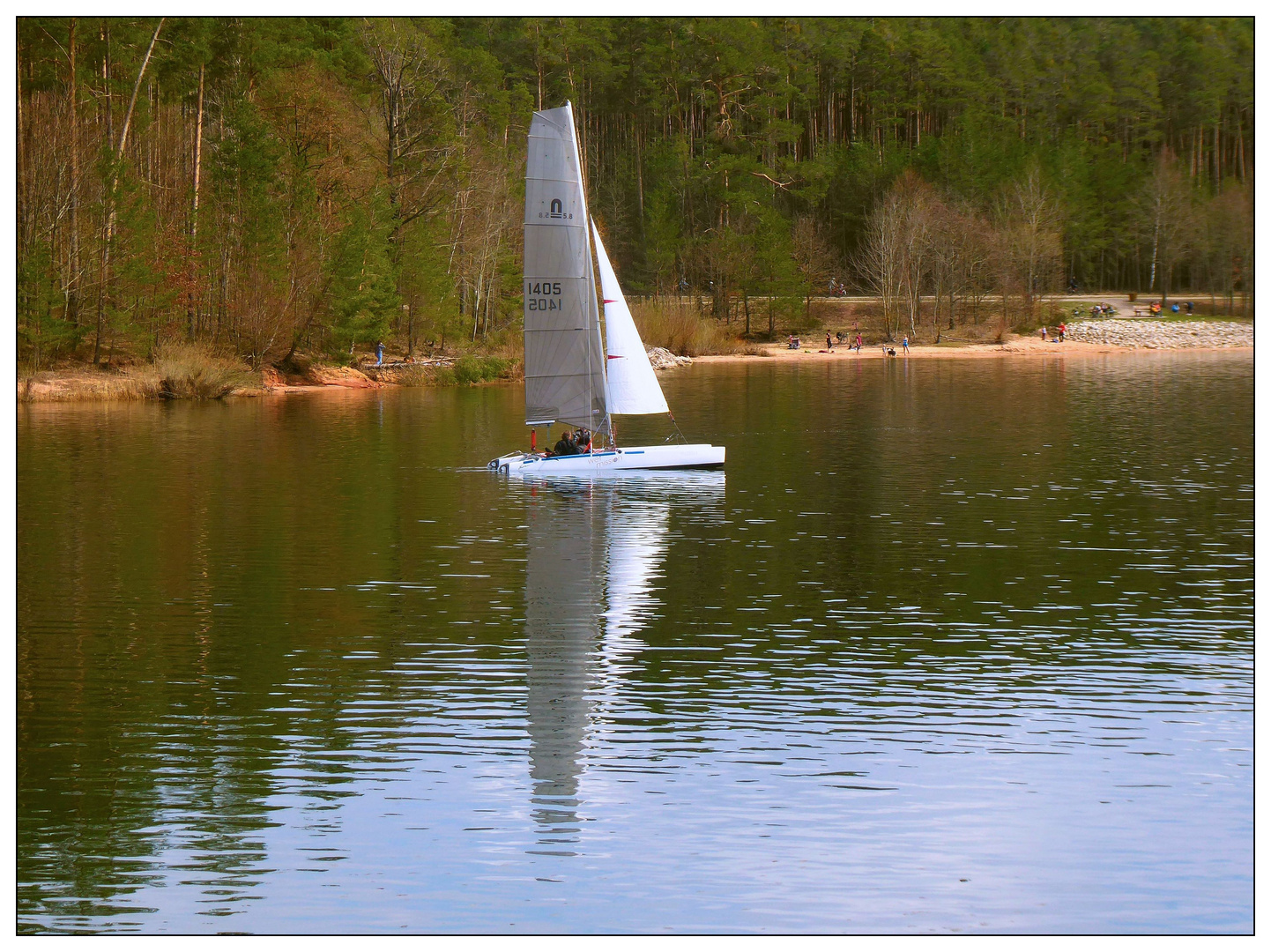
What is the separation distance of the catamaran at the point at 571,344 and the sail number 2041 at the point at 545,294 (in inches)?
0.9

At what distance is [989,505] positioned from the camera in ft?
99.8

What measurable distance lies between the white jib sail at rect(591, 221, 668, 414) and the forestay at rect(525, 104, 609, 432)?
1.07ft

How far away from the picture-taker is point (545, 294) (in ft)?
115

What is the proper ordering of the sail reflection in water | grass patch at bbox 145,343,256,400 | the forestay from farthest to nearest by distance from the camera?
1. grass patch at bbox 145,343,256,400
2. the forestay
3. the sail reflection in water

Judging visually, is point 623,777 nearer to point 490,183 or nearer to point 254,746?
point 254,746

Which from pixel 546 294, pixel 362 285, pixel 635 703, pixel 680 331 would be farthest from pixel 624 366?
pixel 680 331

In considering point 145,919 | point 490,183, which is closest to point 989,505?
point 145,919

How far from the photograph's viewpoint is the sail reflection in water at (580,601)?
44.8 ft

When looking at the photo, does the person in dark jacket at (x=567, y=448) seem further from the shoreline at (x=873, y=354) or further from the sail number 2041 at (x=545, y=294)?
the shoreline at (x=873, y=354)

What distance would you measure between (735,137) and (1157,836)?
105m

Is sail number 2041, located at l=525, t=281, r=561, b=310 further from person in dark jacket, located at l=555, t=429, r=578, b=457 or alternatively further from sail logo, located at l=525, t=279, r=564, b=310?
person in dark jacket, located at l=555, t=429, r=578, b=457

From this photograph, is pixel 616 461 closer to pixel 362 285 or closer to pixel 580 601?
pixel 580 601

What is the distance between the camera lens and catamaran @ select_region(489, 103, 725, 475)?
34.5 meters

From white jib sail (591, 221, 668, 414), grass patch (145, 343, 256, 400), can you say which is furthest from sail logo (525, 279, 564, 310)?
grass patch (145, 343, 256, 400)
